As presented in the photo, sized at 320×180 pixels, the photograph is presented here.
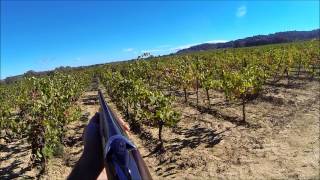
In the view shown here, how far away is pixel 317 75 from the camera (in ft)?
106

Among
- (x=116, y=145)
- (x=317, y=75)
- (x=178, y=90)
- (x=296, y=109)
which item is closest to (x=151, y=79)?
(x=178, y=90)

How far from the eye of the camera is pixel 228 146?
15.2 meters

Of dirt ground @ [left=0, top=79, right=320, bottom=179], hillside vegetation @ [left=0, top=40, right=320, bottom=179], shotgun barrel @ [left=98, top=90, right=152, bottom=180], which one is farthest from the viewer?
hillside vegetation @ [left=0, top=40, right=320, bottom=179]

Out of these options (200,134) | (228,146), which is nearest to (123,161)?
(228,146)

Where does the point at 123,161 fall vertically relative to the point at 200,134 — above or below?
above

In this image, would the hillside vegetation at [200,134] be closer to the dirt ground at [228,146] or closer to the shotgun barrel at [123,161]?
the dirt ground at [228,146]

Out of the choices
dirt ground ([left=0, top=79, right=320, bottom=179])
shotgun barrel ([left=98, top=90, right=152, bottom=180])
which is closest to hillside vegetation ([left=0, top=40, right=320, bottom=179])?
dirt ground ([left=0, top=79, right=320, bottom=179])

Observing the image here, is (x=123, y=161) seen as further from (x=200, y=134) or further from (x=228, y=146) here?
(x=200, y=134)

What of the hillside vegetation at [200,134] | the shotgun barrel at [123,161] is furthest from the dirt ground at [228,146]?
the shotgun barrel at [123,161]

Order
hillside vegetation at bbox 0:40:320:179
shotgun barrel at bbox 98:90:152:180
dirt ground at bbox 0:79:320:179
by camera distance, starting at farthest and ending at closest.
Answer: hillside vegetation at bbox 0:40:320:179
dirt ground at bbox 0:79:320:179
shotgun barrel at bbox 98:90:152:180

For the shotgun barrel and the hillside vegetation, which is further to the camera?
the hillside vegetation

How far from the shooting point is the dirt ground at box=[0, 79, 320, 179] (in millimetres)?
12906

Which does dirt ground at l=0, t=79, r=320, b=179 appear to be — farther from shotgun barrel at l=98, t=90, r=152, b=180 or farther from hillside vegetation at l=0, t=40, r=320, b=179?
shotgun barrel at l=98, t=90, r=152, b=180

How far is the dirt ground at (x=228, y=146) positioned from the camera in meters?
12.9
